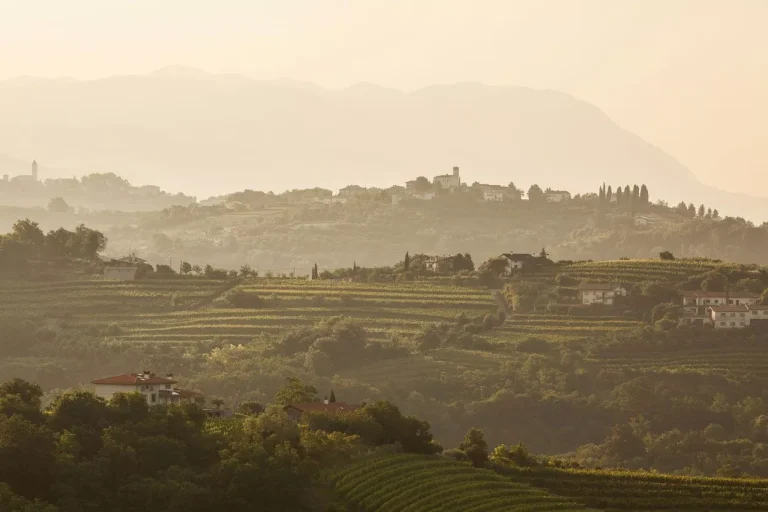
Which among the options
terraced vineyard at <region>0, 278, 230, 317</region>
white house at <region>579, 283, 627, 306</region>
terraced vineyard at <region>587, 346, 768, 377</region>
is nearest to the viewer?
terraced vineyard at <region>587, 346, 768, 377</region>

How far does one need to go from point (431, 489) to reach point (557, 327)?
57696 millimetres

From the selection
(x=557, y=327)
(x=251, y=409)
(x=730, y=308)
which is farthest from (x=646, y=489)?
(x=730, y=308)

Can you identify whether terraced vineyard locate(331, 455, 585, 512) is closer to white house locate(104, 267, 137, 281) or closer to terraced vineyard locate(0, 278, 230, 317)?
terraced vineyard locate(0, 278, 230, 317)

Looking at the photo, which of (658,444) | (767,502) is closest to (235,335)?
(658,444)

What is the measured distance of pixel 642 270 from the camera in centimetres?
12056

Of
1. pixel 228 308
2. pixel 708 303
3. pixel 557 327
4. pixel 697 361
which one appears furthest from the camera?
pixel 228 308

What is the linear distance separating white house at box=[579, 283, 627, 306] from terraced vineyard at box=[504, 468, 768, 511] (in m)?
54.3

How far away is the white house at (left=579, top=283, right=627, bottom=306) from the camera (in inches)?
4414

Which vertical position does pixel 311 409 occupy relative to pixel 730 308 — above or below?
below

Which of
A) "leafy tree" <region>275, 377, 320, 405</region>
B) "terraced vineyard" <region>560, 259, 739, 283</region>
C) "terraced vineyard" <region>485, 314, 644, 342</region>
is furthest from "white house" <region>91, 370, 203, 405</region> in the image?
"terraced vineyard" <region>560, 259, 739, 283</region>

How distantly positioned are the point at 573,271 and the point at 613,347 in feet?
58.6

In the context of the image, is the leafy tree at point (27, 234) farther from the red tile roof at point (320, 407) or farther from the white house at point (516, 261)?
the red tile roof at point (320, 407)

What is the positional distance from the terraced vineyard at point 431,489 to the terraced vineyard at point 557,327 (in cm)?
4989

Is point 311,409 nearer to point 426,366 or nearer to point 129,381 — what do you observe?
point 129,381
